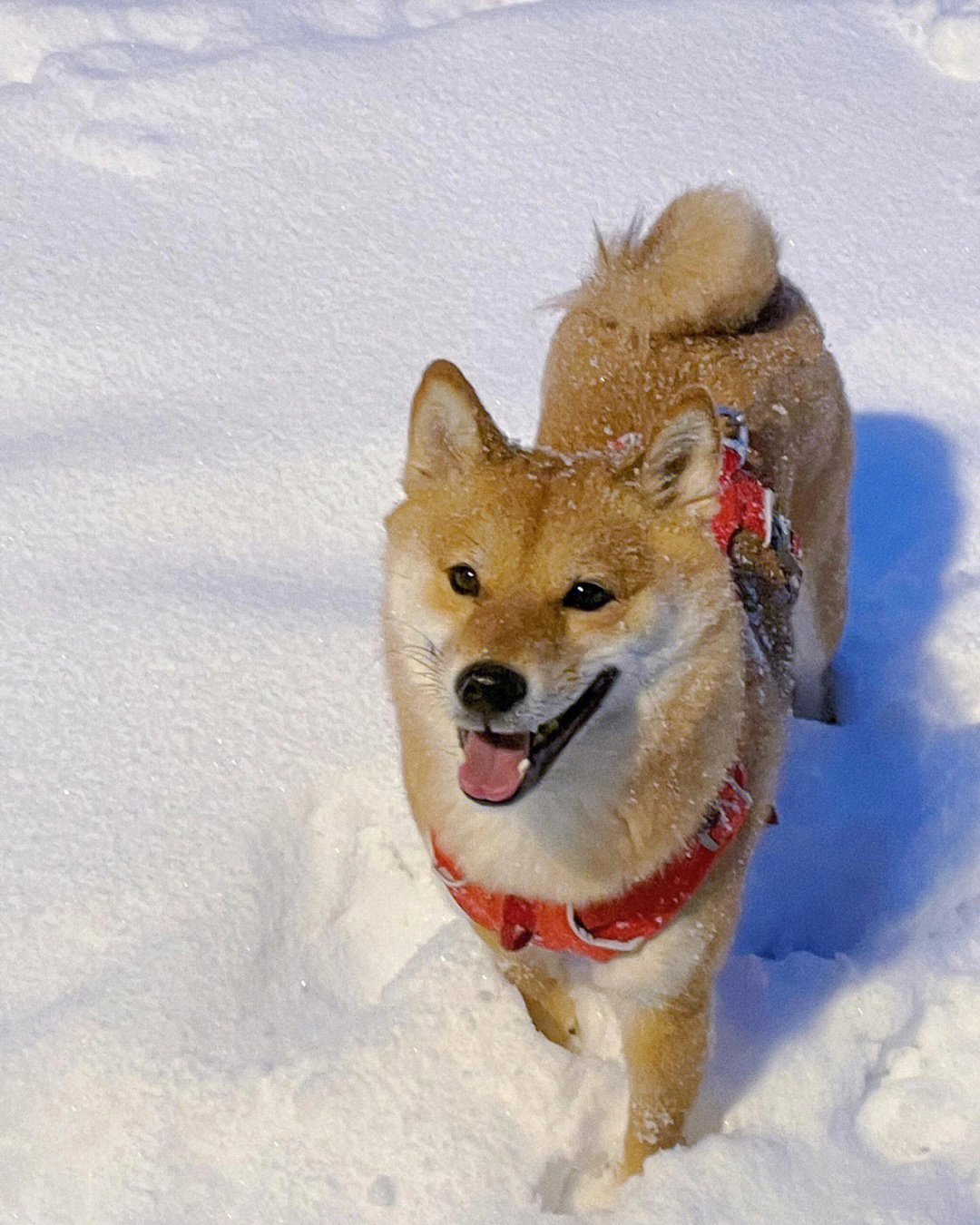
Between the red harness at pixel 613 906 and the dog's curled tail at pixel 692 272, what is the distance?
780mm

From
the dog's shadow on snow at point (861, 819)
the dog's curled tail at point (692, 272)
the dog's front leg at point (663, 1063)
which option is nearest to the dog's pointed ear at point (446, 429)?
the dog's curled tail at point (692, 272)

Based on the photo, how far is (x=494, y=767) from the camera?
75.8 inches

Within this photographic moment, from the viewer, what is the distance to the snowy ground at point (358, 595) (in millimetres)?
2348

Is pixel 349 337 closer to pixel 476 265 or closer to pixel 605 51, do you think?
pixel 476 265

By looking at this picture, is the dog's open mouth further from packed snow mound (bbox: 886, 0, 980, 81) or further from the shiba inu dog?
packed snow mound (bbox: 886, 0, 980, 81)

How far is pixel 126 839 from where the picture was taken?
8.97ft

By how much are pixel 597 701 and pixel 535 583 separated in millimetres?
195

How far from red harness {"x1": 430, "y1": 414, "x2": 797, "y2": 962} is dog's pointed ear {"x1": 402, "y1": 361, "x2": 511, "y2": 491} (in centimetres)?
39

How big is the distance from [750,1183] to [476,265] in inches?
117

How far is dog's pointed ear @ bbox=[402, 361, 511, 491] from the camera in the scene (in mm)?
2143

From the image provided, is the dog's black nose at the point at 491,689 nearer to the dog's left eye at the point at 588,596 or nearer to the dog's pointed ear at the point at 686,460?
the dog's left eye at the point at 588,596

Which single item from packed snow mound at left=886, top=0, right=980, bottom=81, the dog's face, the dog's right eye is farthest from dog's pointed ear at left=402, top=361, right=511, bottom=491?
packed snow mound at left=886, top=0, right=980, bottom=81

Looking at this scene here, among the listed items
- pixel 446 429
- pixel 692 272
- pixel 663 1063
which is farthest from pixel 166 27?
pixel 663 1063

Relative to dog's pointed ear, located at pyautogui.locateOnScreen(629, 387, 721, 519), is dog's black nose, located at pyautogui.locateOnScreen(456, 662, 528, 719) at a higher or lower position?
lower
